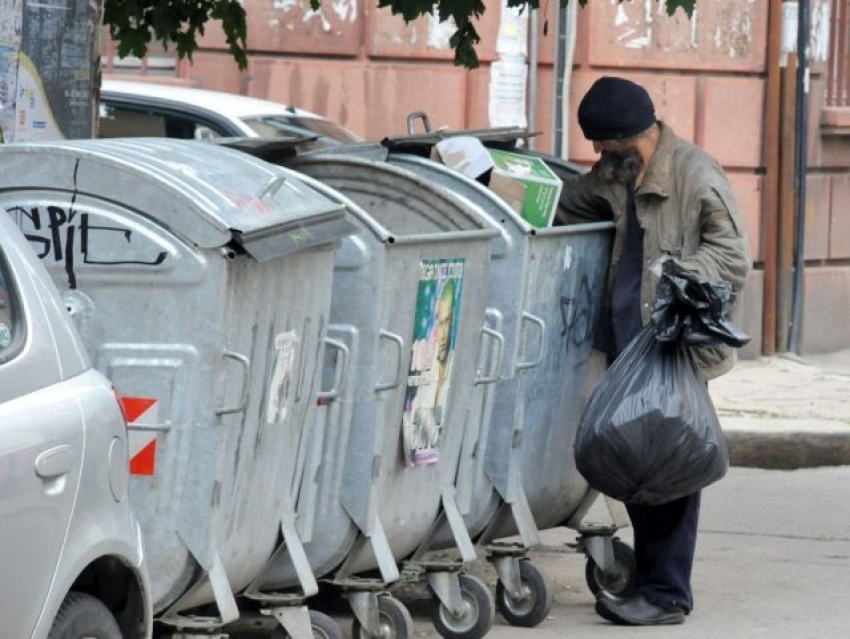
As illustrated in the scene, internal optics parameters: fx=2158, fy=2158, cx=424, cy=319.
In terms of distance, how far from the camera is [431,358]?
607 cm

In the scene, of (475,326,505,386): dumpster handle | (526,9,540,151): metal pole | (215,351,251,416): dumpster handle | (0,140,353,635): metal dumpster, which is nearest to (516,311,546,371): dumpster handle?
(475,326,505,386): dumpster handle

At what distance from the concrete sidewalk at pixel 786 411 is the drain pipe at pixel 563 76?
1.72m

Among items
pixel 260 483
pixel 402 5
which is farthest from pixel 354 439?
pixel 402 5

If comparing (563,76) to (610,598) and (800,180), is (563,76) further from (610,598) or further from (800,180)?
(610,598)

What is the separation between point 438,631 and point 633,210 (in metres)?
1.47

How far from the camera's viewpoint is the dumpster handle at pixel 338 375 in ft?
18.4

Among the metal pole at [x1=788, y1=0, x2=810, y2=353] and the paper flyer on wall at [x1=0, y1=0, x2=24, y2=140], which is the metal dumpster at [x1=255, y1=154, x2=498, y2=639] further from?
the metal pole at [x1=788, y1=0, x2=810, y2=353]

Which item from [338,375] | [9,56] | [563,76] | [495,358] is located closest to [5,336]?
[338,375]

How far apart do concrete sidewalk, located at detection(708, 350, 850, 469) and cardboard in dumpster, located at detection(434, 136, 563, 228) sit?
11.5ft

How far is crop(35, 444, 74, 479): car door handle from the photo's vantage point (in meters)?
3.92

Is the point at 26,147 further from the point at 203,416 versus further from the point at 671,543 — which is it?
the point at 671,543

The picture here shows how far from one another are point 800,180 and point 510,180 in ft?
21.7

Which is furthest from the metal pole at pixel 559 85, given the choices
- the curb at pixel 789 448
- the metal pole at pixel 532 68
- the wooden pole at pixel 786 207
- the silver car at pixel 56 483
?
the silver car at pixel 56 483

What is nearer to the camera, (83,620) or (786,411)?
(83,620)
